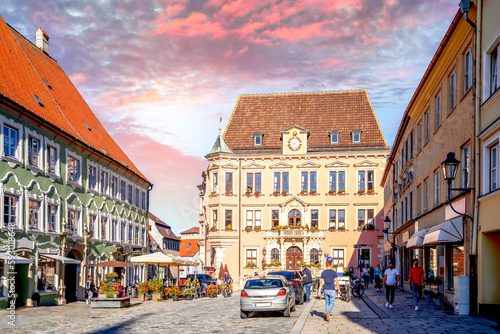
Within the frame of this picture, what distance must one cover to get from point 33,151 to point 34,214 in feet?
9.81

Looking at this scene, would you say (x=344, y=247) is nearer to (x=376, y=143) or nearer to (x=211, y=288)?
(x=376, y=143)

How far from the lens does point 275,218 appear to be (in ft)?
224

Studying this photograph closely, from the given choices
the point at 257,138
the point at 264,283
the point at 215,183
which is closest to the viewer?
the point at 264,283

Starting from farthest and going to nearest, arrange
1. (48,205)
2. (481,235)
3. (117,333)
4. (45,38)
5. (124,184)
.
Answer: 1. (124,184)
2. (45,38)
3. (48,205)
4. (481,235)
5. (117,333)

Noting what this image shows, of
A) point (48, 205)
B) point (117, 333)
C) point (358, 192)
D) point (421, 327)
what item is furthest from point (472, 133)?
point (358, 192)

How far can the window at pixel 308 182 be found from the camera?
68.1m

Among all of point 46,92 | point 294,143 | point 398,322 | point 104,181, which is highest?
point 294,143

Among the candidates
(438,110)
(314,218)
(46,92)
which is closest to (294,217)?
(314,218)

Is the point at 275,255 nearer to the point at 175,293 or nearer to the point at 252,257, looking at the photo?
the point at 252,257

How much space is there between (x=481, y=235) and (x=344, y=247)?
48136mm

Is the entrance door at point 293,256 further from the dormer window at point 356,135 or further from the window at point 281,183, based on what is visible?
the dormer window at point 356,135

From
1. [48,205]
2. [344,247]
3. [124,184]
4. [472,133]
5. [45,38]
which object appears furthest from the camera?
[344,247]

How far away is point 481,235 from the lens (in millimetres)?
18781

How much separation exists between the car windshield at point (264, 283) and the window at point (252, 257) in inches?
1772
